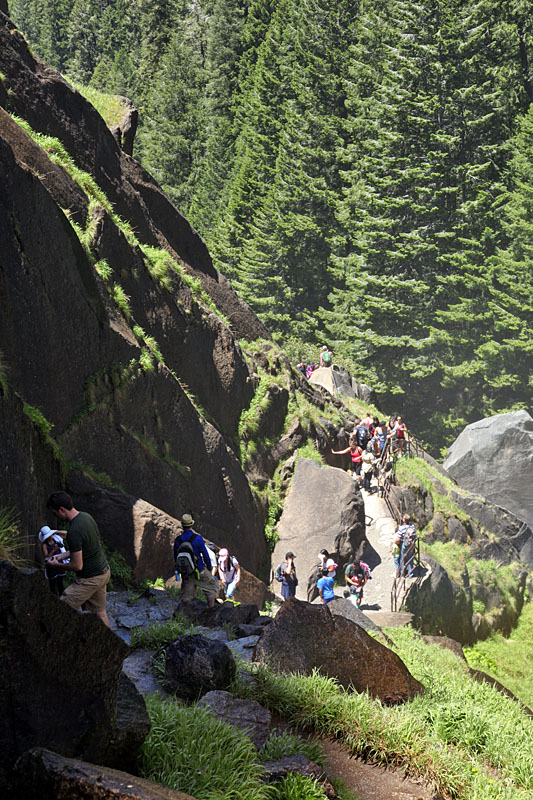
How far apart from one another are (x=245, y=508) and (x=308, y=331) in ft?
115

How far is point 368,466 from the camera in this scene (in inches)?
1053

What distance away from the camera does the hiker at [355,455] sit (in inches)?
970

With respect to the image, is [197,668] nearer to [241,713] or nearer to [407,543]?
[241,713]

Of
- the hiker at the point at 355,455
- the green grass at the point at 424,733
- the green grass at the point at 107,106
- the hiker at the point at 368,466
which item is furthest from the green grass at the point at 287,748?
the hiker at the point at 368,466

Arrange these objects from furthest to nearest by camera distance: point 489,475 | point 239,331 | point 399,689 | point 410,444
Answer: point 489,475 → point 410,444 → point 239,331 → point 399,689

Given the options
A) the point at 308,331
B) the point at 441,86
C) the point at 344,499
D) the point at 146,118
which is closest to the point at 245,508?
the point at 344,499

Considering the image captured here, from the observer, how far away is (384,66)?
50.4 m

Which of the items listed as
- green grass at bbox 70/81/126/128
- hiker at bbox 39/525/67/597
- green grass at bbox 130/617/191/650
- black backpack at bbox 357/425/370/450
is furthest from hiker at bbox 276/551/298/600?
green grass at bbox 70/81/126/128

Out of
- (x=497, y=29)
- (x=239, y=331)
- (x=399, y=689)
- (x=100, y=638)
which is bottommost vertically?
(x=399, y=689)

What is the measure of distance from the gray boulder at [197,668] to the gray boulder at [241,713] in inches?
13.0

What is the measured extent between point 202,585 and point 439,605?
12153mm

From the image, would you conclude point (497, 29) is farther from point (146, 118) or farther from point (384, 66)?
point (146, 118)

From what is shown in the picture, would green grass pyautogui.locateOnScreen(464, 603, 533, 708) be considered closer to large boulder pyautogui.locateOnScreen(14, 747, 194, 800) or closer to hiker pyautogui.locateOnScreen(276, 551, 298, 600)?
hiker pyautogui.locateOnScreen(276, 551, 298, 600)

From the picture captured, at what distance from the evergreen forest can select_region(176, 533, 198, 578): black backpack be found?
119ft
